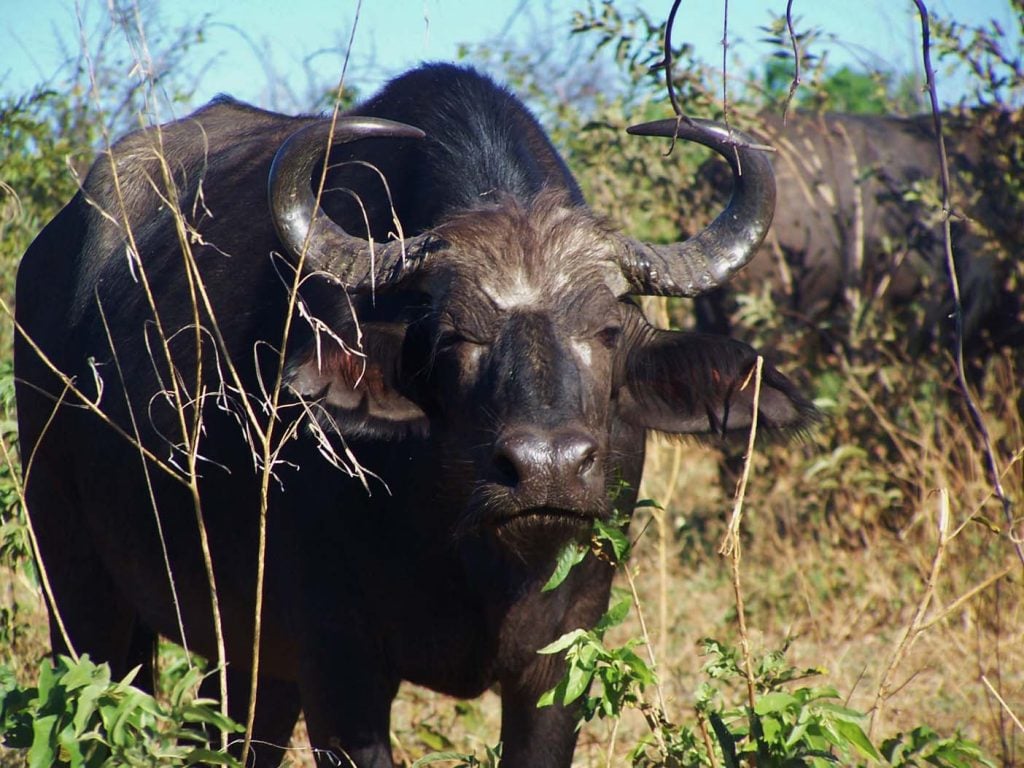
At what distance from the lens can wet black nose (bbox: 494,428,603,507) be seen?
2.66m

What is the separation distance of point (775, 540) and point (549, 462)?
3.77 m

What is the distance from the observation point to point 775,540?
620 cm

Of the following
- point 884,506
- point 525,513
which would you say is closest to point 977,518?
point 525,513

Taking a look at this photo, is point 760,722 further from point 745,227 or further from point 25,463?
point 25,463

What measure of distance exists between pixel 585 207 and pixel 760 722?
4.97 ft

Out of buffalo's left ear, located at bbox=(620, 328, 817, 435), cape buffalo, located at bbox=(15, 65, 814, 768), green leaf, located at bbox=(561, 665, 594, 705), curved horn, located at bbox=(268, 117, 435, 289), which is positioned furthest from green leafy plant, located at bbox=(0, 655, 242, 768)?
buffalo's left ear, located at bbox=(620, 328, 817, 435)

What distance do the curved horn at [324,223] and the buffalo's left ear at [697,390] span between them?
0.64m

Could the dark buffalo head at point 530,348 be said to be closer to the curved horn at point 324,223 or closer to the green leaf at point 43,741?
the curved horn at point 324,223

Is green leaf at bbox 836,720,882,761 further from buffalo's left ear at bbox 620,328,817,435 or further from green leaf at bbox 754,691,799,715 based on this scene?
buffalo's left ear at bbox 620,328,817,435

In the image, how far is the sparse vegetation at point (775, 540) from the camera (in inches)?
112

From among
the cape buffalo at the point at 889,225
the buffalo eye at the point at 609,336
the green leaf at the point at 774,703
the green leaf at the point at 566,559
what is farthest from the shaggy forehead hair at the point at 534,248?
the cape buffalo at the point at 889,225

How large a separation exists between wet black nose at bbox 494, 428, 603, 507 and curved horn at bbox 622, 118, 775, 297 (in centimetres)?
73

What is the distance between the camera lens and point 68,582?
14.3 feet

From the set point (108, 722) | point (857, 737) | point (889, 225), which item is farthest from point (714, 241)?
point (889, 225)
